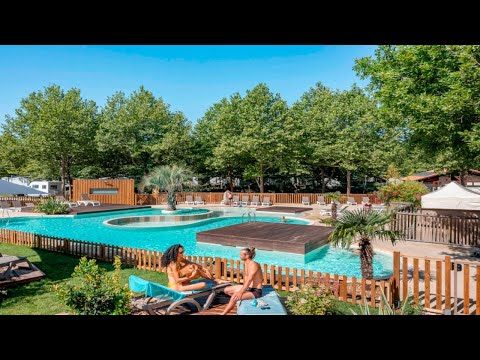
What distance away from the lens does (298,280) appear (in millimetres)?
6867

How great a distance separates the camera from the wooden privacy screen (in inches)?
1062

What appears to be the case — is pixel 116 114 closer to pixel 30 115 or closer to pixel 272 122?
pixel 30 115

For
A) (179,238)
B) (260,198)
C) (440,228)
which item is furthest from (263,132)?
(440,228)

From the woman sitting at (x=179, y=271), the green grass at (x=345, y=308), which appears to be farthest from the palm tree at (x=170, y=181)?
the green grass at (x=345, y=308)

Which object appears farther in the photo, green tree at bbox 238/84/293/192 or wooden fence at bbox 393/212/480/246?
green tree at bbox 238/84/293/192

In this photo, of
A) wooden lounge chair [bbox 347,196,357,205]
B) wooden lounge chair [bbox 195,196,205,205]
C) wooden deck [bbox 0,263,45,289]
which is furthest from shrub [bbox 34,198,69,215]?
wooden lounge chair [bbox 347,196,357,205]

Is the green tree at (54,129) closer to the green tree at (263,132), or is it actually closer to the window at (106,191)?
the window at (106,191)

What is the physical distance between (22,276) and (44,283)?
574mm

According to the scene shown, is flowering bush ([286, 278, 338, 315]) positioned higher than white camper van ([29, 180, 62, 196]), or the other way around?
white camper van ([29, 180, 62, 196])

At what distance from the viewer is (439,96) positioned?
8.79 metres

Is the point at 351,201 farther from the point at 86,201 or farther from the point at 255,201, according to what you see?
the point at 86,201

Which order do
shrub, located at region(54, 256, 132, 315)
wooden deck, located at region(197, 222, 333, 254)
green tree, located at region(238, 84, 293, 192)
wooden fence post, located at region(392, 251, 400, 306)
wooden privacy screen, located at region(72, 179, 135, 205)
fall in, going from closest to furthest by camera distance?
shrub, located at region(54, 256, 132, 315) → wooden fence post, located at region(392, 251, 400, 306) → wooden deck, located at region(197, 222, 333, 254) → wooden privacy screen, located at region(72, 179, 135, 205) → green tree, located at region(238, 84, 293, 192)

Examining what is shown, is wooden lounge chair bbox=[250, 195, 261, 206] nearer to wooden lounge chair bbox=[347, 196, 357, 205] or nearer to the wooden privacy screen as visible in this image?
wooden lounge chair bbox=[347, 196, 357, 205]

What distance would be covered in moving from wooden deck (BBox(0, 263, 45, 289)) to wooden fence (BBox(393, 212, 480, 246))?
32.4 ft
